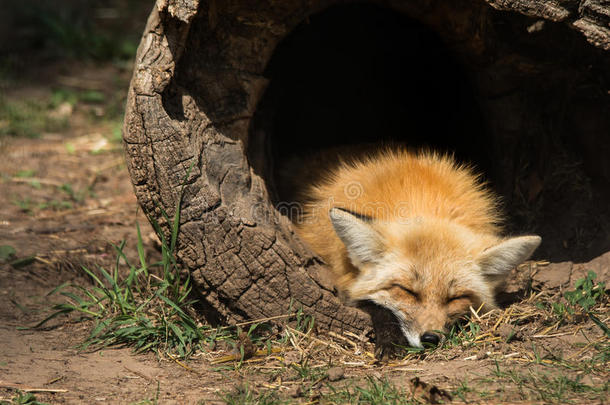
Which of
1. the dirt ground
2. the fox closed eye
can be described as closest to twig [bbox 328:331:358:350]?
the dirt ground

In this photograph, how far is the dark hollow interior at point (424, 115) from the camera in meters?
4.34

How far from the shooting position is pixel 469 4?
14.1 ft

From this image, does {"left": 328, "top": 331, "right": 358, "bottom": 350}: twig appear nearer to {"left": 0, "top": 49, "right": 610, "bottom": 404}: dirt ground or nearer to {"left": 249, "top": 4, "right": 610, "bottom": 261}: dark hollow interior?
{"left": 0, "top": 49, "right": 610, "bottom": 404}: dirt ground

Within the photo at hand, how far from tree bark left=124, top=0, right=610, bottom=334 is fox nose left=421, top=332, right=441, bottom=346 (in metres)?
0.49

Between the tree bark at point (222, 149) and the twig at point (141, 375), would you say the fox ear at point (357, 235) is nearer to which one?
the tree bark at point (222, 149)

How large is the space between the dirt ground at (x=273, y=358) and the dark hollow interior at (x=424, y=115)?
0.64 meters

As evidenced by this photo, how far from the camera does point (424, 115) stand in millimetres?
6027

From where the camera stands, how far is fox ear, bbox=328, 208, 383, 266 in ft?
11.1

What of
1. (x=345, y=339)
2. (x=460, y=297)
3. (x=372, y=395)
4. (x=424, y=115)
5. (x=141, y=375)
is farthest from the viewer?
(x=424, y=115)

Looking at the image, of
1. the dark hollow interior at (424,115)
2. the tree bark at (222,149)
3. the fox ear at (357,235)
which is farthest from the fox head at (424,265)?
the dark hollow interior at (424,115)

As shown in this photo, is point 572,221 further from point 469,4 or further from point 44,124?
point 44,124

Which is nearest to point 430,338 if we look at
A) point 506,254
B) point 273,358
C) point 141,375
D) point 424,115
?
point 506,254

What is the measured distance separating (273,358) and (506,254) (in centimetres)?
156

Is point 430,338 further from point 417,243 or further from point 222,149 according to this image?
point 222,149
